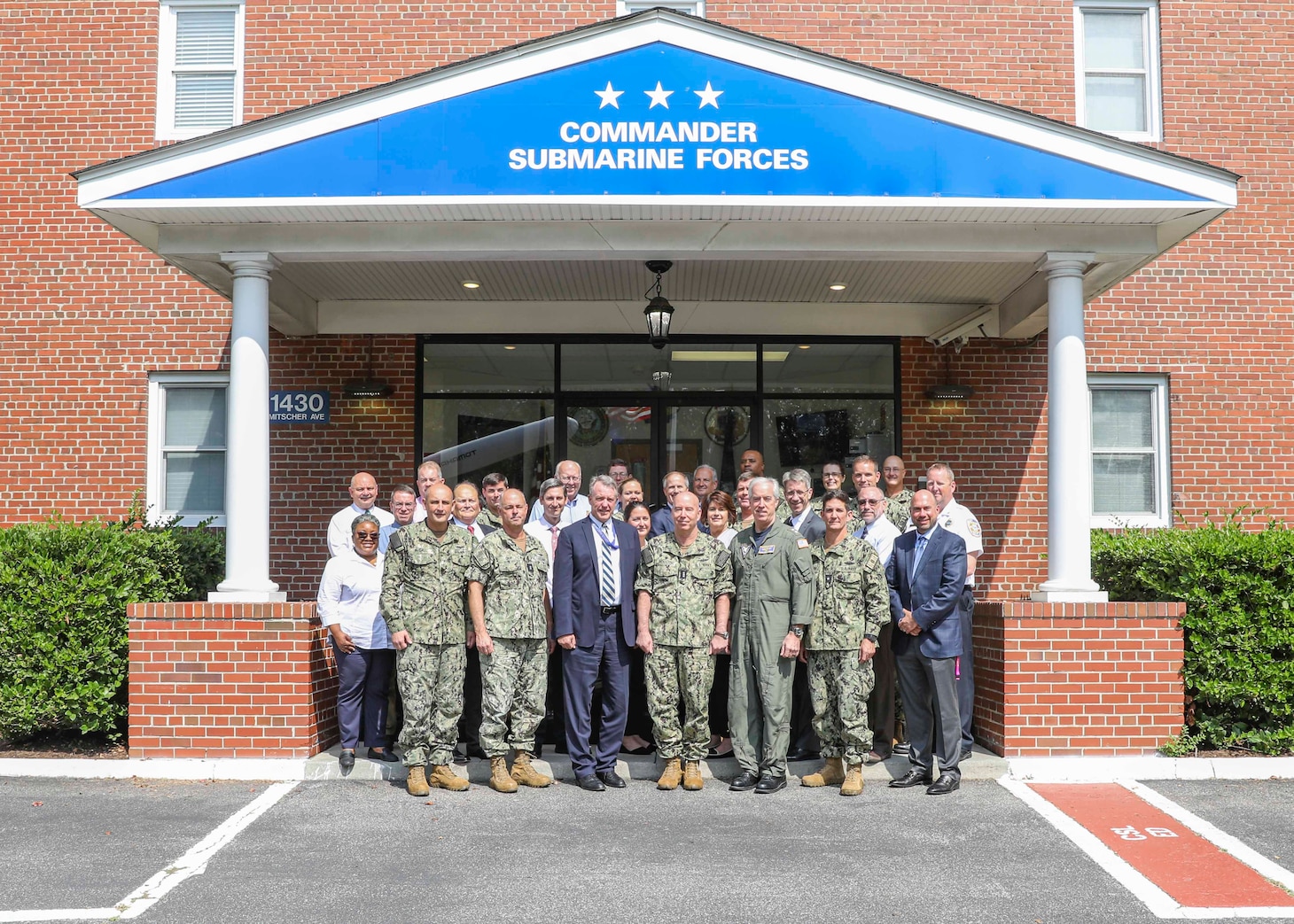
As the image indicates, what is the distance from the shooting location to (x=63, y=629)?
779 cm

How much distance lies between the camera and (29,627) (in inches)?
305

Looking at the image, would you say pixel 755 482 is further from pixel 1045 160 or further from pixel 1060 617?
pixel 1045 160

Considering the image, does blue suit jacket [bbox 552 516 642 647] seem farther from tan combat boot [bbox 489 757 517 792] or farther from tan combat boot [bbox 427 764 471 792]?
tan combat boot [bbox 427 764 471 792]

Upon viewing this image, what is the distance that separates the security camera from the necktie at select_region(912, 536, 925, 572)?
384 cm

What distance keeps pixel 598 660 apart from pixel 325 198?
11.6 ft

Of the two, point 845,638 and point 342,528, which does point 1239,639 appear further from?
point 342,528

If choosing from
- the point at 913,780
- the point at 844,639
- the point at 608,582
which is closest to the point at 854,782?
the point at 913,780

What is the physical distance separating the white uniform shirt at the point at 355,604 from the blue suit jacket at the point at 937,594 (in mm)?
3314

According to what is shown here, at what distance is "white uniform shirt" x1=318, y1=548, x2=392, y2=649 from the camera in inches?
294

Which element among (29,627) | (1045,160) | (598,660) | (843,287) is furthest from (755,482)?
(29,627)

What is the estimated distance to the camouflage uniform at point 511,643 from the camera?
7094mm

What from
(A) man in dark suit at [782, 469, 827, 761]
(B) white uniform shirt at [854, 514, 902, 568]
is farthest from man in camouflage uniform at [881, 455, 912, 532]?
(A) man in dark suit at [782, 469, 827, 761]

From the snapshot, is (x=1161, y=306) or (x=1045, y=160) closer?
(x=1045, y=160)

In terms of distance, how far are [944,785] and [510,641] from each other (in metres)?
2.81
